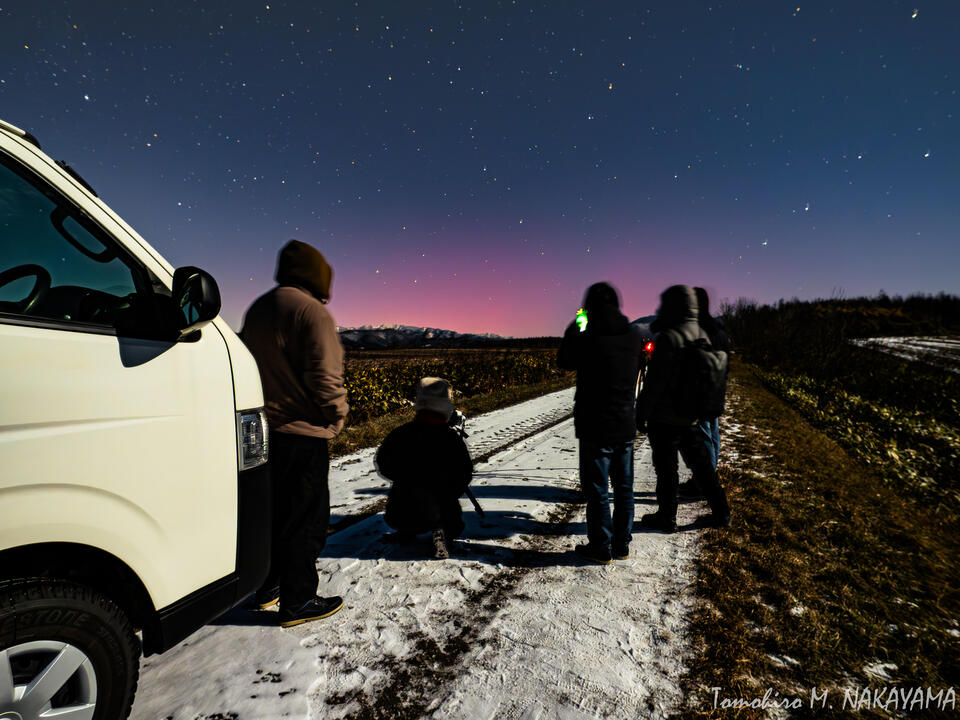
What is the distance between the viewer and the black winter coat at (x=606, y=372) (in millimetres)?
3148

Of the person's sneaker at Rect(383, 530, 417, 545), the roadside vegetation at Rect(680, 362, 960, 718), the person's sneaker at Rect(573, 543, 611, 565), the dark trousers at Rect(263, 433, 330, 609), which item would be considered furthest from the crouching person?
the roadside vegetation at Rect(680, 362, 960, 718)

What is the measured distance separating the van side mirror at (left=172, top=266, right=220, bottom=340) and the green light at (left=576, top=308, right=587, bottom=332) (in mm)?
2416

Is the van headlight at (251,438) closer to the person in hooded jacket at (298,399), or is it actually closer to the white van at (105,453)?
the white van at (105,453)

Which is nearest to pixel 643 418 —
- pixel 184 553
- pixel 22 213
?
pixel 184 553

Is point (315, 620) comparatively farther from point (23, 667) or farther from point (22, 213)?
point (22, 213)

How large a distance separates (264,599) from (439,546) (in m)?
1.23

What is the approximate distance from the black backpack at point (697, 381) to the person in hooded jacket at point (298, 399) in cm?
279

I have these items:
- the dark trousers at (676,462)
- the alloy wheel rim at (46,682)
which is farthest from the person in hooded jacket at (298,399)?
the dark trousers at (676,462)

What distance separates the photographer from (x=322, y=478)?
8.25ft

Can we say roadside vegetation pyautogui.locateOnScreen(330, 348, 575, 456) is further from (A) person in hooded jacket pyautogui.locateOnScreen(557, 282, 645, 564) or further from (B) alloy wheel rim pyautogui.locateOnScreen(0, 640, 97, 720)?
(B) alloy wheel rim pyautogui.locateOnScreen(0, 640, 97, 720)

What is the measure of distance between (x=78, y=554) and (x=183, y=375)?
2.22ft

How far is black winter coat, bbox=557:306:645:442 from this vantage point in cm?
315

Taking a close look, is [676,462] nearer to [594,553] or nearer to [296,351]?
[594,553]

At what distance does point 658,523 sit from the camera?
3961 millimetres
